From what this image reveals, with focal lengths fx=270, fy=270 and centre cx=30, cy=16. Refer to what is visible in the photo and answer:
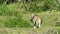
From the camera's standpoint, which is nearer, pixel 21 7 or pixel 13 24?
pixel 13 24

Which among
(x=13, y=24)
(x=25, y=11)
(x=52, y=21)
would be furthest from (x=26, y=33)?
(x=25, y=11)

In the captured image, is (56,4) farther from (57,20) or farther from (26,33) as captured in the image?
(26,33)

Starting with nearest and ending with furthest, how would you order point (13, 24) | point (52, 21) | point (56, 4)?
point (13, 24) < point (52, 21) < point (56, 4)

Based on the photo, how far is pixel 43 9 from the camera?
28078 millimetres

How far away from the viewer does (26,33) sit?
12.1 meters

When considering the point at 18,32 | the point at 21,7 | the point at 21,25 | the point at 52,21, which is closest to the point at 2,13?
the point at 52,21

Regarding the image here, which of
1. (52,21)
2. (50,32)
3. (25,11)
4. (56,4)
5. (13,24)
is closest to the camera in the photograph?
(50,32)

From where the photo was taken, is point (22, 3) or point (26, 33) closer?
point (26, 33)

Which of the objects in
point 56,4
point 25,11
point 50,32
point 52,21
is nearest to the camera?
point 50,32

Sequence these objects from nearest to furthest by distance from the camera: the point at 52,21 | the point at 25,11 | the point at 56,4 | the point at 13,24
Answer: the point at 13,24 < the point at 52,21 < the point at 25,11 < the point at 56,4

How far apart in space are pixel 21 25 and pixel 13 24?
49 cm

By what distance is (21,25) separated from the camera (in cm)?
1605

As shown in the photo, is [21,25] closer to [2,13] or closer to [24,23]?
[24,23]

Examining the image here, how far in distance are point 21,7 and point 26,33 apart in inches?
631
